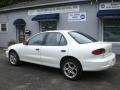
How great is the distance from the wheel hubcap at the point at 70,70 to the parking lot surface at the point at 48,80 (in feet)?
0.76

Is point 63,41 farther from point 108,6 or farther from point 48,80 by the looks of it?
point 108,6

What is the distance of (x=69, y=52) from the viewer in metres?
7.10

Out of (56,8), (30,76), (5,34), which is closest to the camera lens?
(30,76)

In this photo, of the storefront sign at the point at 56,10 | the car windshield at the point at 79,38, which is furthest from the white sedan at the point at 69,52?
the storefront sign at the point at 56,10

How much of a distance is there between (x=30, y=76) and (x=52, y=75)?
2.58 feet

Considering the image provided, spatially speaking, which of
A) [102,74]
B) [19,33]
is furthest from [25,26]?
[102,74]

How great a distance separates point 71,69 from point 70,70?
55 mm

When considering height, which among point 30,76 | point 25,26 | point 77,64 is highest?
point 25,26

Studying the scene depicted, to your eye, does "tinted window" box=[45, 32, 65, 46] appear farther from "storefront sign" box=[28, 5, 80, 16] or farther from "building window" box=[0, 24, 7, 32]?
"building window" box=[0, 24, 7, 32]

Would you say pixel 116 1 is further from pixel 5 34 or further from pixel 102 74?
pixel 5 34

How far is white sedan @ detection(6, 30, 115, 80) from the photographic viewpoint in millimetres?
6715

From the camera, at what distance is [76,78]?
7.03 metres

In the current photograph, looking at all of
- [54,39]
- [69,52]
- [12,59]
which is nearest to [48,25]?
[12,59]

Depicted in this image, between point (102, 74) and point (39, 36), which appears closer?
point (102, 74)
